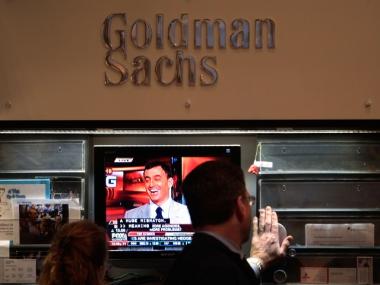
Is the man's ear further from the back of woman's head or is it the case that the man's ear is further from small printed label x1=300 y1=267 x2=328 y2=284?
small printed label x1=300 y1=267 x2=328 y2=284

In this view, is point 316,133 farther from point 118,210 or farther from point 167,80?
point 118,210

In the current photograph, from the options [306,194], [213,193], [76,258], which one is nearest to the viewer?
[213,193]

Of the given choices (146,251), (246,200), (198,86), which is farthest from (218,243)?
(146,251)

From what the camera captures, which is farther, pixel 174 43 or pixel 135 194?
pixel 135 194

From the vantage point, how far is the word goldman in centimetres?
244

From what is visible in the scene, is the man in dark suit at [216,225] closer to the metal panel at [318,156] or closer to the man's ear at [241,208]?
the man's ear at [241,208]

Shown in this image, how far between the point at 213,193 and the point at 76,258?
0.48 m

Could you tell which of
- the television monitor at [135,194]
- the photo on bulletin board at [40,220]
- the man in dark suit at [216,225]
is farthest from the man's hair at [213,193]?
the photo on bulletin board at [40,220]

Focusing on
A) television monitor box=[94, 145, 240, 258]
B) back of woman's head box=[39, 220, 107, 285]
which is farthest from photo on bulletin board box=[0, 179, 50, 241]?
back of woman's head box=[39, 220, 107, 285]

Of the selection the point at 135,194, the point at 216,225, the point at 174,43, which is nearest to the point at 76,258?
the point at 216,225

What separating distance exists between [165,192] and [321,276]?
0.86m

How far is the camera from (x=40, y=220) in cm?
277

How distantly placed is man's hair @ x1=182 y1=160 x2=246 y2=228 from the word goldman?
848 mm

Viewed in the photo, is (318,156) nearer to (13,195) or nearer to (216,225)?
(216,225)
